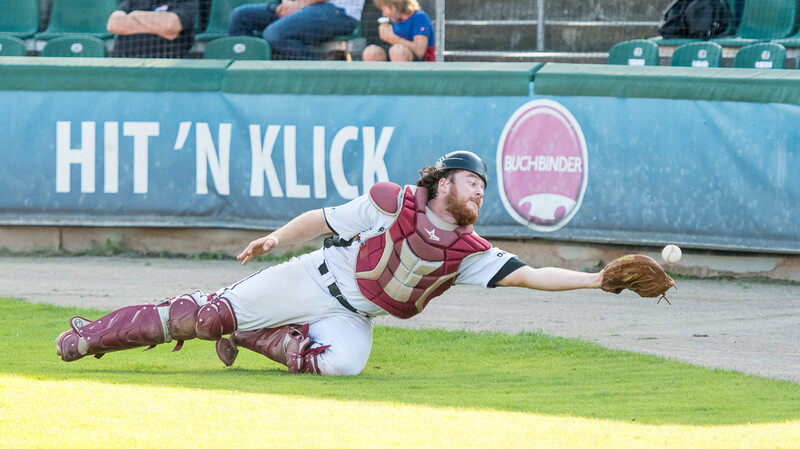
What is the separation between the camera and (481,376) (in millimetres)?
5527

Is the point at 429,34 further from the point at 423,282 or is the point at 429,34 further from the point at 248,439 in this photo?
the point at 248,439

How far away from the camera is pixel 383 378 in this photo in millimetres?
5426

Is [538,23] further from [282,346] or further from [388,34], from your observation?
[282,346]

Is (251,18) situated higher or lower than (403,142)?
higher

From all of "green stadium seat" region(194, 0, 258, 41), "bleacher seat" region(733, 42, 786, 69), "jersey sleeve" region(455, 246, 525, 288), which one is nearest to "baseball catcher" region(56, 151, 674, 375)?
"jersey sleeve" region(455, 246, 525, 288)

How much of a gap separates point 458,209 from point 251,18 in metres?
6.57

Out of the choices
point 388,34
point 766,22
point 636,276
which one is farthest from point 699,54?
point 636,276

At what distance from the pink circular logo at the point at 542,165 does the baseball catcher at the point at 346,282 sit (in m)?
3.43

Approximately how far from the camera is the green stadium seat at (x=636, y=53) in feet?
34.9

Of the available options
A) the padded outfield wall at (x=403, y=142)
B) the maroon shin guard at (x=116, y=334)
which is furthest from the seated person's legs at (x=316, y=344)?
the padded outfield wall at (x=403, y=142)

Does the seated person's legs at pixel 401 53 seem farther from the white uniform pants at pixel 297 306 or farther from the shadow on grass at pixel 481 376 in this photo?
the white uniform pants at pixel 297 306

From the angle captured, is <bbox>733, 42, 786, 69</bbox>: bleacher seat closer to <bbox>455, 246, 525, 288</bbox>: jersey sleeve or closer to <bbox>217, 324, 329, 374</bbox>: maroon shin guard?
→ <bbox>455, 246, 525, 288</bbox>: jersey sleeve

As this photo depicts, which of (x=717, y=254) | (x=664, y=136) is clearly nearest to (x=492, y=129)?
(x=664, y=136)

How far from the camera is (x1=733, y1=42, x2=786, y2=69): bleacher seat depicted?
9.95 m
